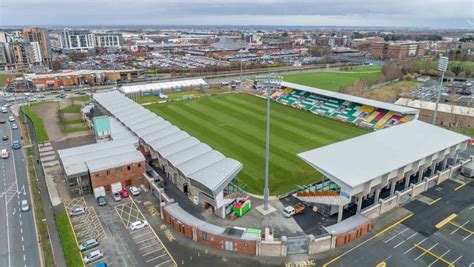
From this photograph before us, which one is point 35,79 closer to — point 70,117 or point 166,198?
point 70,117

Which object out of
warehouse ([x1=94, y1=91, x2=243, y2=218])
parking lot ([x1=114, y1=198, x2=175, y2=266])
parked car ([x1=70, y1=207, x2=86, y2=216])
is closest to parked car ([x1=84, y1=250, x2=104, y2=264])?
parking lot ([x1=114, y1=198, x2=175, y2=266])

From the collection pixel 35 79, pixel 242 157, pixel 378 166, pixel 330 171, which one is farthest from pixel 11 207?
pixel 35 79

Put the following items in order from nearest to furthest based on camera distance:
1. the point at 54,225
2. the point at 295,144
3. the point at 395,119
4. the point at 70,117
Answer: the point at 54,225 → the point at 295,144 → the point at 395,119 → the point at 70,117

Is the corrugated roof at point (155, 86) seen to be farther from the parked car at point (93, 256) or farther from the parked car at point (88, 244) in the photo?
the parked car at point (93, 256)

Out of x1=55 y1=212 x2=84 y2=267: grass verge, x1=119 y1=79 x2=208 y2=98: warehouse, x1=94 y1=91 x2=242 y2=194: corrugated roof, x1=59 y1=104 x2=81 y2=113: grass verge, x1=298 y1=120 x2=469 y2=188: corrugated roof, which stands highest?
x1=298 y1=120 x2=469 y2=188: corrugated roof

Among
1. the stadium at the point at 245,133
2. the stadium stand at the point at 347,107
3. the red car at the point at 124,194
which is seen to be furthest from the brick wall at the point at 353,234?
the stadium stand at the point at 347,107

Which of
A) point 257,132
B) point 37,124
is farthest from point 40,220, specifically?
point 37,124

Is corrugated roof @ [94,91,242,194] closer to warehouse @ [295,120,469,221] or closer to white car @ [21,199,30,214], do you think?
warehouse @ [295,120,469,221]
